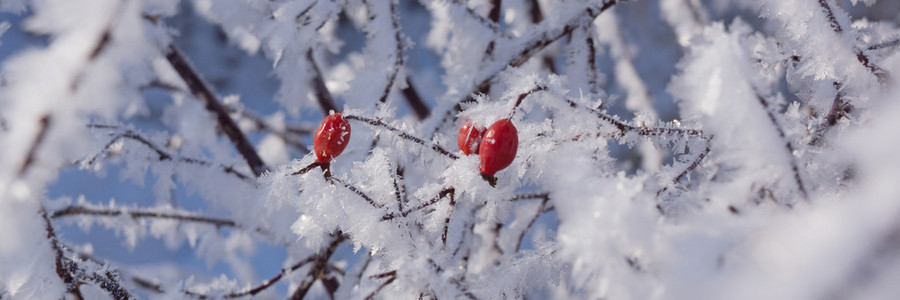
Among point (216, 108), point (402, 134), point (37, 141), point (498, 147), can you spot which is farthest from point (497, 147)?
point (216, 108)

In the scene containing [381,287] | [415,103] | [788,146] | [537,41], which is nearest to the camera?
[788,146]

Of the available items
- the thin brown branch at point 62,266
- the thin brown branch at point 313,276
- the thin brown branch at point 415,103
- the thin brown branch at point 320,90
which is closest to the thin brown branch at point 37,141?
the thin brown branch at point 62,266

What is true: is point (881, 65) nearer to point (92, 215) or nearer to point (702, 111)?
point (702, 111)

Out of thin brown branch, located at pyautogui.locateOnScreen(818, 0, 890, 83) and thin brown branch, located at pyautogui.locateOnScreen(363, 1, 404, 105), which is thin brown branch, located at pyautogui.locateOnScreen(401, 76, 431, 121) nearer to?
thin brown branch, located at pyautogui.locateOnScreen(363, 1, 404, 105)

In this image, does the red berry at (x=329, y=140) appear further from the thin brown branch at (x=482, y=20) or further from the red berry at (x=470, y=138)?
the thin brown branch at (x=482, y=20)

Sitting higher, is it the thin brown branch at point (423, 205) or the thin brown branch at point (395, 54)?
the thin brown branch at point (395, 54)

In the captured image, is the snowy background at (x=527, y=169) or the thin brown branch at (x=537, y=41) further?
the thin brown branch at (x=537, y=41)

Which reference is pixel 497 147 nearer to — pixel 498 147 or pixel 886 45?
pixel 498 147
